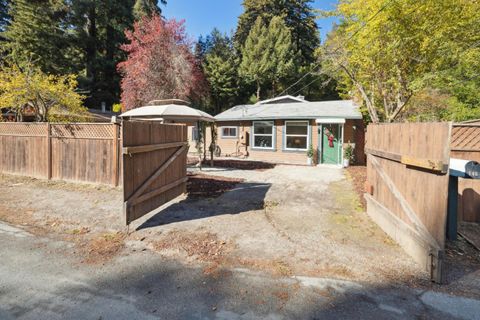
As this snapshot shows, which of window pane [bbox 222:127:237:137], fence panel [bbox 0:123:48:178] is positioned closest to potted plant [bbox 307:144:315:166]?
window pane [bbox 222:127:237:137]

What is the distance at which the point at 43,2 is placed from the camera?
20.1 metres

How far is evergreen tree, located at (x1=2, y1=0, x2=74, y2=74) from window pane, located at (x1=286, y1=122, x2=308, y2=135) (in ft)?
59.3

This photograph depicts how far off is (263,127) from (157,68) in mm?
10294

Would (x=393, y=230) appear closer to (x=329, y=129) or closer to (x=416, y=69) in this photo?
(x=416, y=69)

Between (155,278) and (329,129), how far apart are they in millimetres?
11803

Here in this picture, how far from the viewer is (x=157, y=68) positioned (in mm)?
19906

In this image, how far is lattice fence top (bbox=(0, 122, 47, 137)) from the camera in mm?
8227

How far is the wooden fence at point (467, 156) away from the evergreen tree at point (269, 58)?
2396cm

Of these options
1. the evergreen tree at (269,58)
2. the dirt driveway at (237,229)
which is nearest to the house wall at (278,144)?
the dirt driveway at (237,229)

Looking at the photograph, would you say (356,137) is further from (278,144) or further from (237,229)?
(237,229)

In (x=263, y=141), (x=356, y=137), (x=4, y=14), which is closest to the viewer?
(x=356, y=137)

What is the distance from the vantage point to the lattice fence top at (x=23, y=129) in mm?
8227

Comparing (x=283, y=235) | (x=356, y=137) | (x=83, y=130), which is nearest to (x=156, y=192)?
(x=283, y=235)

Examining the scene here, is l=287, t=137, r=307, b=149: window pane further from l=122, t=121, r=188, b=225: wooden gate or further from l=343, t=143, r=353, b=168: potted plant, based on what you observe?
l=122, t=121, r=188, b=225: wooden gate
